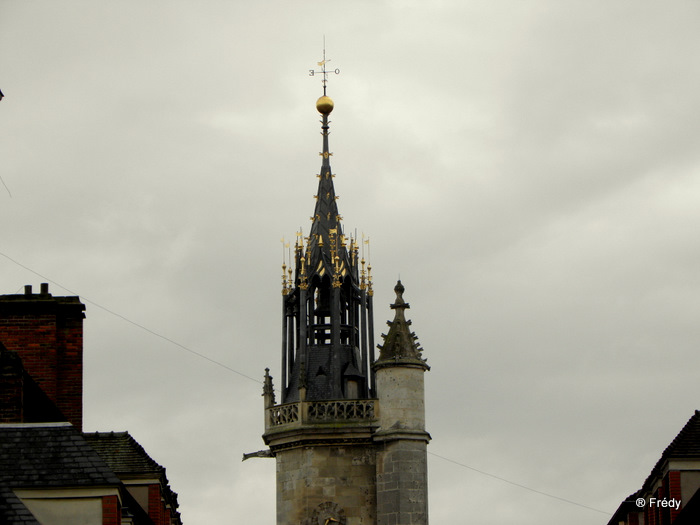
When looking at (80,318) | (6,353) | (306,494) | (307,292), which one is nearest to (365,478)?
(306,494)

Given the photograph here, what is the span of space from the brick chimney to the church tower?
80.8 feet

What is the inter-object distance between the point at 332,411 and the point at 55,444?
35.2 m

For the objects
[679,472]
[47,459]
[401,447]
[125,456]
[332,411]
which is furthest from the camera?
[332,411]

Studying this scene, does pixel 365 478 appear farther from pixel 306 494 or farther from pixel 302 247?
pixel 302 247

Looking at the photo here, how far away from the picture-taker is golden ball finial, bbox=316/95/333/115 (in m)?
74.1

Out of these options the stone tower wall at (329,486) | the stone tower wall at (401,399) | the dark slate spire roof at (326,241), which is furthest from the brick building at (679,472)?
the dark slate spire roof at (326,241)

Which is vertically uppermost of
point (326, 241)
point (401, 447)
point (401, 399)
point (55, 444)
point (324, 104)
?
point (324, 104)

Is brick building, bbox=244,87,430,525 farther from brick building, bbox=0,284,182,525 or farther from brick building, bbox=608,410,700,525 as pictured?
brick building, bbox=608,410,700,525

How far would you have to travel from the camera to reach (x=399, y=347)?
213 ft

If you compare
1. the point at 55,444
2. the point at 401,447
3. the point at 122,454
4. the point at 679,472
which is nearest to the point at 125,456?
the point at 122,454

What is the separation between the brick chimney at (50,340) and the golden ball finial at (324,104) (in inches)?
1352

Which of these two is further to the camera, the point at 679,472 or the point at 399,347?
the point at 399,347

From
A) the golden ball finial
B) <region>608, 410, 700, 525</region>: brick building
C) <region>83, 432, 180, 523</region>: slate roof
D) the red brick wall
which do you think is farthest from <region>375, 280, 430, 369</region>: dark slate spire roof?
the red brick wall

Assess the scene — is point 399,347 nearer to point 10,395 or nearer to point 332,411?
point 332,411
